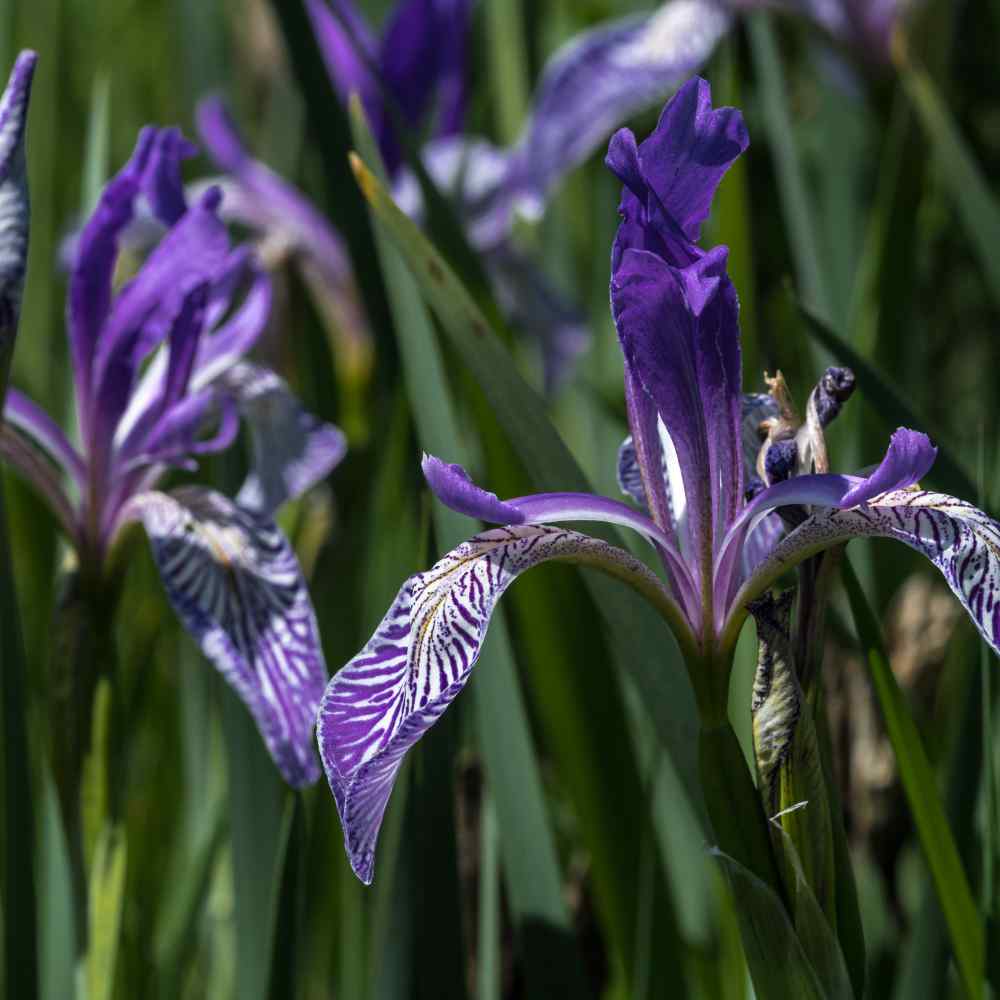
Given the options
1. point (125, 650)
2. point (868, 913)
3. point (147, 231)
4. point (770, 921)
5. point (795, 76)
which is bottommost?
point (868, 913)

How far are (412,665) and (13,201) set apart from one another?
0.37 metres

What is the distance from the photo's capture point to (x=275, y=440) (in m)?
1.05

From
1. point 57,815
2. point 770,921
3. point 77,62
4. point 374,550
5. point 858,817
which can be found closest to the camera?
point 770,921

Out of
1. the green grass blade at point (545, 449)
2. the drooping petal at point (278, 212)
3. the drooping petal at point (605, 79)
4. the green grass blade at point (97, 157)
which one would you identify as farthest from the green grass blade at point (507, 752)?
the drooping petal at point (278, 212)

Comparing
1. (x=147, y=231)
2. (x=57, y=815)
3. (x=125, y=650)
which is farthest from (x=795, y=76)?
(x=57, y=815)

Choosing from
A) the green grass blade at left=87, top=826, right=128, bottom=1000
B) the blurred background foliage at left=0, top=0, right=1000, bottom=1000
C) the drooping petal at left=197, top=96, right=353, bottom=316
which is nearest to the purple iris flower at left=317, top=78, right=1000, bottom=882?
the blurred background foliage at left=0, top=0, right=1000, bottom=1000

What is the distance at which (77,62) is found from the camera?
2.58m

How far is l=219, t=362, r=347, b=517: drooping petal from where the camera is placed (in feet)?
3.39

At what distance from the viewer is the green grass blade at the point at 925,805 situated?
0.70 meters

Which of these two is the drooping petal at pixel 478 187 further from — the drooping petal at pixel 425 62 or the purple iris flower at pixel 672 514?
the purple iris flower at pixel 672 514

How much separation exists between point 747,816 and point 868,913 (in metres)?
0.62

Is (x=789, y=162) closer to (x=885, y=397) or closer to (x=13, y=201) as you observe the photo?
(x=885, y=397)

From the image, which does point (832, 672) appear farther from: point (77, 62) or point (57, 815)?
point (77, 62)

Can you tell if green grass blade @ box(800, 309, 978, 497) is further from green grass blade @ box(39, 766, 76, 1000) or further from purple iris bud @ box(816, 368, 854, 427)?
green grass blade @ box(39, 766, 76, 1000)
